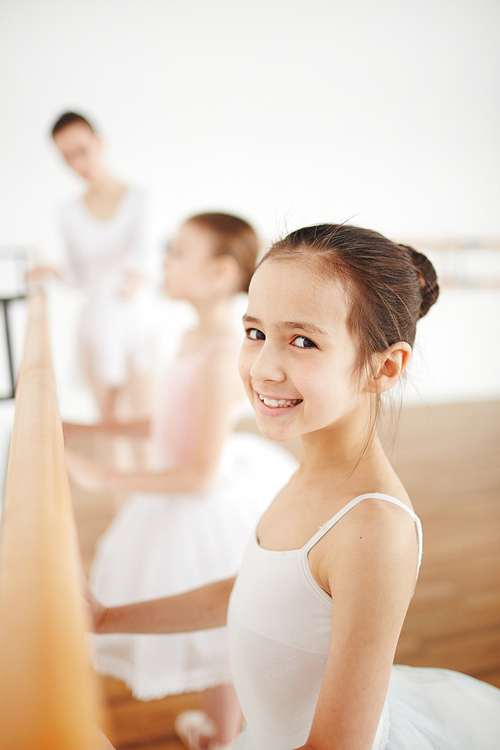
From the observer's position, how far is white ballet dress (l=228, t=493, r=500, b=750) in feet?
1.83

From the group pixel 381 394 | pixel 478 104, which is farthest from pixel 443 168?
pixel 381 394

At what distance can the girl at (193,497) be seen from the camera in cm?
114

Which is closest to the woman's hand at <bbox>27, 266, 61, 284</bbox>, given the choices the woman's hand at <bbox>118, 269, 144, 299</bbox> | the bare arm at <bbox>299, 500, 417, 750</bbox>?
the woman's hand at <bbox>118, 269, 144, 299</bbox>

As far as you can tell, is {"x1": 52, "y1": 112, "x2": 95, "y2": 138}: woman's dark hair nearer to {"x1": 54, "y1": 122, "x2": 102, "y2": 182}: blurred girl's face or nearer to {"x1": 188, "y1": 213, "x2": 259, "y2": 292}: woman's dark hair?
{"x1": 54, "y1": 122, "x2": 102, "y2": 182}: blurred girl's face

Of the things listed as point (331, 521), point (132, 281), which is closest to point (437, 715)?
point (331, 521)

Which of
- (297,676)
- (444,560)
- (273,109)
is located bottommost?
(444,560)

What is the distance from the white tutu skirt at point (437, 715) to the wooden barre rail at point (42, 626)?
0.49 metres

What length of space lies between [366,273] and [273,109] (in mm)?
3920

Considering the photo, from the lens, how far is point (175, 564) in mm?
1213

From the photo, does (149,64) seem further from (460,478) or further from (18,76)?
(460,478)

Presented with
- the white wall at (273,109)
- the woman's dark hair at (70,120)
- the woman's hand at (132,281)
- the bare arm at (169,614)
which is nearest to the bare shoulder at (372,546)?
the bare arm at (169,614)

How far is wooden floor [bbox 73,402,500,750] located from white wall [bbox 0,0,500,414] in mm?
604

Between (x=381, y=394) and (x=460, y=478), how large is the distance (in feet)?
7.72

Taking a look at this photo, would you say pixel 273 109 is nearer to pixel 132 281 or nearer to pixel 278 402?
pixel 132 281
